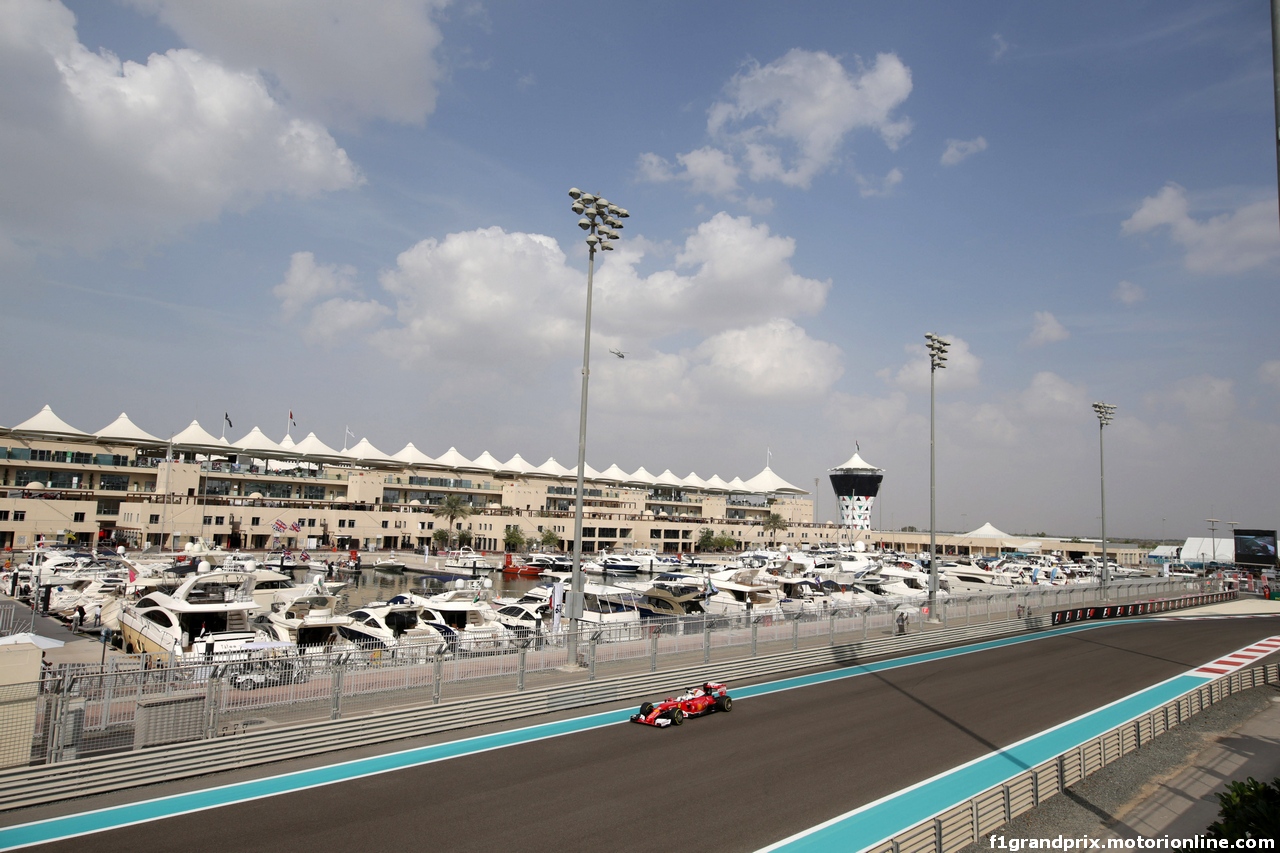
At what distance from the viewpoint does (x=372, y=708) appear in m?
15.6

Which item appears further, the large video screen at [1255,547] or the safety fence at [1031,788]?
the large video screen at [1255,547]

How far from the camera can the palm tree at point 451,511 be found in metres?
93.3

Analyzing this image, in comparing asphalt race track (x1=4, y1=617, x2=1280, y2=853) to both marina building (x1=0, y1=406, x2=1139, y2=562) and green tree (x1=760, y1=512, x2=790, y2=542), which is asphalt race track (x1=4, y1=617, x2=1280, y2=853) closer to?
marina building (x1=0, y1=406, x2=1139, y2=562)

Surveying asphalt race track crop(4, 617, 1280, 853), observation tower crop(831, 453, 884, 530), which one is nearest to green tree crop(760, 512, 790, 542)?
observation tower crop(831, 453, 884, 530)

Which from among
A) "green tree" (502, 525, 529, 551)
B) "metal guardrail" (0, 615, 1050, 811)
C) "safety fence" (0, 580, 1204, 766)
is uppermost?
"safety fence" (0, 580, 1204, 766)

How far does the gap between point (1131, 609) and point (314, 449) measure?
87.3 m

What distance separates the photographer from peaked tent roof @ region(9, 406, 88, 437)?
77875mm

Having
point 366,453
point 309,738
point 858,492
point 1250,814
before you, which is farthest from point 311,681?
point 858,492

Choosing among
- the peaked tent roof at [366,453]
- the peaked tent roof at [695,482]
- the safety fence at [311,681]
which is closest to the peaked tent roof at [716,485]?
the peaked tent roof at [695,482]

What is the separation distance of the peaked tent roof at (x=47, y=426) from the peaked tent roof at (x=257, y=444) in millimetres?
15826

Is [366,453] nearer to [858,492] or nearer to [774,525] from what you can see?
[774,525]

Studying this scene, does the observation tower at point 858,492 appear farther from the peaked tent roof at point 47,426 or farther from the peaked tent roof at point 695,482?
the peaked tent roof at point 47,426

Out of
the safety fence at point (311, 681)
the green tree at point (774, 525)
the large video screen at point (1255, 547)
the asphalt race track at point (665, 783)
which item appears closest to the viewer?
the asphalt race track at point (665, 783)

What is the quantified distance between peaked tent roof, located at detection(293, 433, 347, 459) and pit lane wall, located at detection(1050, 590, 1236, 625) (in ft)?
276
